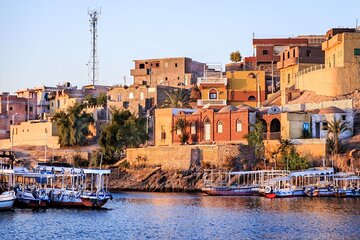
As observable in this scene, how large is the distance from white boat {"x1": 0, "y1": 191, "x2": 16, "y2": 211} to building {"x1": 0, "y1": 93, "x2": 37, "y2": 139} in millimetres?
48314

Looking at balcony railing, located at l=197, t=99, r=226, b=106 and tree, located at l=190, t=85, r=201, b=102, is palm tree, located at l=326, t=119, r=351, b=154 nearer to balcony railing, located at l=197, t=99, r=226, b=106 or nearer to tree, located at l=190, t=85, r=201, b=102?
balcony railing, located at l=197, t=99, r=226, b=106

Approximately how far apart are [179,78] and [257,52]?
970cm

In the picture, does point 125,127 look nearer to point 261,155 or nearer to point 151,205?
point 261,155

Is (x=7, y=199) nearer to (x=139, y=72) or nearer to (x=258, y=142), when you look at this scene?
(x=258, y=142)

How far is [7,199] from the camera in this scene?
50.4 meters

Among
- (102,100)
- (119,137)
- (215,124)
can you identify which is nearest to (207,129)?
(215,124)

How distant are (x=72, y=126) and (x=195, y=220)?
4095cm

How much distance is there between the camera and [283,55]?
8988cm

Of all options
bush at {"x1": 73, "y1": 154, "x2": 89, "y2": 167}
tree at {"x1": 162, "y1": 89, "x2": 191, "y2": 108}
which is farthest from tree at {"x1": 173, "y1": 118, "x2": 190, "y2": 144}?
bush at {"x1": 73, "y1": 154, "x2": 89, "y2": 167}

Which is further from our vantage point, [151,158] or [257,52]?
[257,52]

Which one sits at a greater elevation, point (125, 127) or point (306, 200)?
point (125, 127)

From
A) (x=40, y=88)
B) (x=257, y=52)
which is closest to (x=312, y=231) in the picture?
(x=257, y=52)

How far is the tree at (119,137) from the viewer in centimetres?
7900

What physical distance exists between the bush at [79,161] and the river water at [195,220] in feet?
68.2
